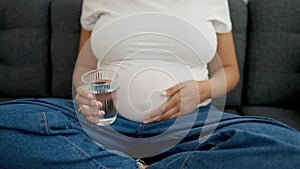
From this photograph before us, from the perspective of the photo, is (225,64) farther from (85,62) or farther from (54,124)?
(54,124)

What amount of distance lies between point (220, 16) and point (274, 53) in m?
0.30

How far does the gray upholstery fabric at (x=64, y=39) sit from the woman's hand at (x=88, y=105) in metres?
0.46

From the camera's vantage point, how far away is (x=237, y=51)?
4.68 ft

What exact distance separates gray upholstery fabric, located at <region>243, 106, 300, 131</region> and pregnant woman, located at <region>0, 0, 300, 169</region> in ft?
0.64

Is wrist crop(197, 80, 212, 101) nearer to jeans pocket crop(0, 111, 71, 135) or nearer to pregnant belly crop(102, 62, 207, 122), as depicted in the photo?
pregnant belly crop(102, 62, 207, 122)

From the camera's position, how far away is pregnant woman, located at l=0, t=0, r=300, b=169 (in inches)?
37.0

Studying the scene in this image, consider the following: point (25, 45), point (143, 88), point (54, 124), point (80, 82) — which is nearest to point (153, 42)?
point (143, 88)

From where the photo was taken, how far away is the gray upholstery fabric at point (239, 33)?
4.69 ft

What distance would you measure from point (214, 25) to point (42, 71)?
70cm

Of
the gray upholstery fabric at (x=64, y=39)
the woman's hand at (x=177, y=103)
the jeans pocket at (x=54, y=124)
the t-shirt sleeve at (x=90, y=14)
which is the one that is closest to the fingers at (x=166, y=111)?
the woman's hand at (x=177, y=103)

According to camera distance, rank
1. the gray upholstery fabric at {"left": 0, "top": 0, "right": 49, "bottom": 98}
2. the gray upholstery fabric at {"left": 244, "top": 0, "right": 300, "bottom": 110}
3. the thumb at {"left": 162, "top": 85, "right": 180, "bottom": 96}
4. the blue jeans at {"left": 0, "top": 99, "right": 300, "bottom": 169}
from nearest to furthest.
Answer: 1. the blue jeans at {"left": 0, "top": 99, "right": 300, "bottom": 169}
2. the thumb at {"left": 162, "top": 85, "right": 180, "bottom": 96}
3. the gray upholstery fabric at {"left": 244, "top": 0, "right": 300, "bottom": 110}
4. the gray upholstery fabric at {"left": 0, "top": 0, "right": 49, "bottom": 98}

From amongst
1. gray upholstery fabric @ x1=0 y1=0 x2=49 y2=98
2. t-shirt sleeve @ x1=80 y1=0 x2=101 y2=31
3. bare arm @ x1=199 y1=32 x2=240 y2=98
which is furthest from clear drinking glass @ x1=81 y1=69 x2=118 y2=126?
gray upholstery fabric @ x1=0 y1=0 x2=49 y2=98

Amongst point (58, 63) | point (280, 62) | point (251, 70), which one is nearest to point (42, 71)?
point (58, 63)

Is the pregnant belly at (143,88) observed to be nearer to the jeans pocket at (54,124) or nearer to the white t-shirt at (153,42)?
the white t-shirt at (153,42)
